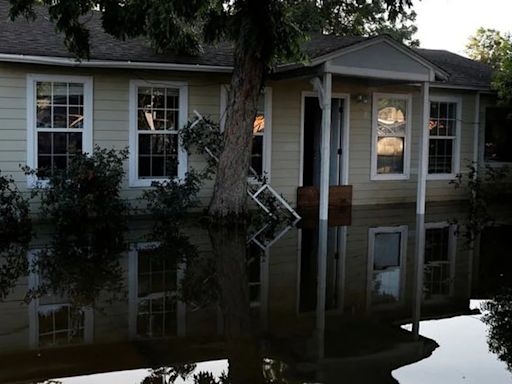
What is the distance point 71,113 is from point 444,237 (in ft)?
22.8

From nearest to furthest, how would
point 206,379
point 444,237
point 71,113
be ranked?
1. point 206,379
2. point 444,237
3. point 71,113

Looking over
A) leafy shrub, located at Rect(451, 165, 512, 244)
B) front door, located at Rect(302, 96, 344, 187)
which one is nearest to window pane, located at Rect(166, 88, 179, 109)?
front door, located at Rect(302, 96, 344, 187)

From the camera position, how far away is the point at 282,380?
4.45 metres

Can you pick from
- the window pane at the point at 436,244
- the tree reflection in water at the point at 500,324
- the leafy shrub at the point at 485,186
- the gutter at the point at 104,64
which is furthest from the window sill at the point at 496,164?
the tree reflection in water at the point at 500,324

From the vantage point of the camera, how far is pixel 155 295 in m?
6.77

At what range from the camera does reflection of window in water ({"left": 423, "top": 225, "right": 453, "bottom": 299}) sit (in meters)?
7.35

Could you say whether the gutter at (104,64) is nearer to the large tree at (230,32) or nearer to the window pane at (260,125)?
the large tree at (230,32)

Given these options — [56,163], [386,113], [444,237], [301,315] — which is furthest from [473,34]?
[301,315]

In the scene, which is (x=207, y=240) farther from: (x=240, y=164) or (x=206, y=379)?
(x=206, y=379)

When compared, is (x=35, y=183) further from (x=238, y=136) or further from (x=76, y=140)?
(x=238, y=136)

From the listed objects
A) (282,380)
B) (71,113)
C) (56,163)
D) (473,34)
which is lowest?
(282,380)

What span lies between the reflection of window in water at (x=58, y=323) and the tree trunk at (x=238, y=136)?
4.74 m

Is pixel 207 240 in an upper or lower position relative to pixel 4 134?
lower

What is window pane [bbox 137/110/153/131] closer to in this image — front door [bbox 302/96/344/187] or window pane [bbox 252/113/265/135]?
window pane [bbox 252/113/265/135]
